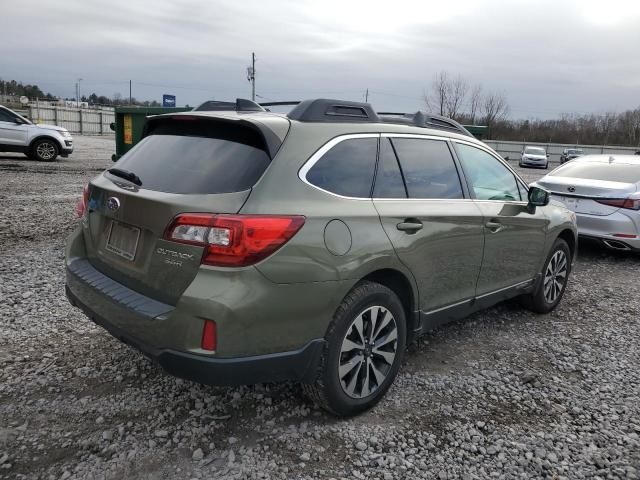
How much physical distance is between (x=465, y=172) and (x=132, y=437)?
9.23 ft

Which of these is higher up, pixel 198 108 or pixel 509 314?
pixel 198 108

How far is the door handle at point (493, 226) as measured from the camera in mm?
3830

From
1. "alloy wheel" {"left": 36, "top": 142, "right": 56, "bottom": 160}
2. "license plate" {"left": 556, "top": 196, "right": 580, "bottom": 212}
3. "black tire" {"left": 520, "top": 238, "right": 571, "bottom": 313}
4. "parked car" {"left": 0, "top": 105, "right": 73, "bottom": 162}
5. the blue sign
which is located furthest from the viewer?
the blue sign

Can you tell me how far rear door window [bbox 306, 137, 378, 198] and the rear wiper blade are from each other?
3.19ft

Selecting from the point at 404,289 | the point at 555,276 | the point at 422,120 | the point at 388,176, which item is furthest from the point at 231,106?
the point at 555,276

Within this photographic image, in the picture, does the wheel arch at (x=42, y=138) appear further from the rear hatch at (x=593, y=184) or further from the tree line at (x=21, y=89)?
the tree line at (x=21, y=89)

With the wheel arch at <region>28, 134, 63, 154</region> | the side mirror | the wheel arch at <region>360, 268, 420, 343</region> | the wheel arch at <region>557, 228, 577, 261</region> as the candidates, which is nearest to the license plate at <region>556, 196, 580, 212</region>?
the wheel arch at <region>557, 228, 577, 261</region>

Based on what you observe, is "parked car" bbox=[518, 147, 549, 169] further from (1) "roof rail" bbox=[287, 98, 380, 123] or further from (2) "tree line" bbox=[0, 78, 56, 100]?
(2) "tree line" bbox=[0, 78, 56, 100]

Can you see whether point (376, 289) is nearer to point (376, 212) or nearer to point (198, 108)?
point (376, 212)

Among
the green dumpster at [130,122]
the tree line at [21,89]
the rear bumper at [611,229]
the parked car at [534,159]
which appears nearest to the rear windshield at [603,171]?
the rear bumper at [611,229]

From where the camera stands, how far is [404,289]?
322 centimetres

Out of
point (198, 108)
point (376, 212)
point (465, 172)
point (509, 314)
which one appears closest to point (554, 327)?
point (509, 314)

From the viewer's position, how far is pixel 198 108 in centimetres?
341

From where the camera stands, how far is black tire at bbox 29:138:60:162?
16141 millimetres
